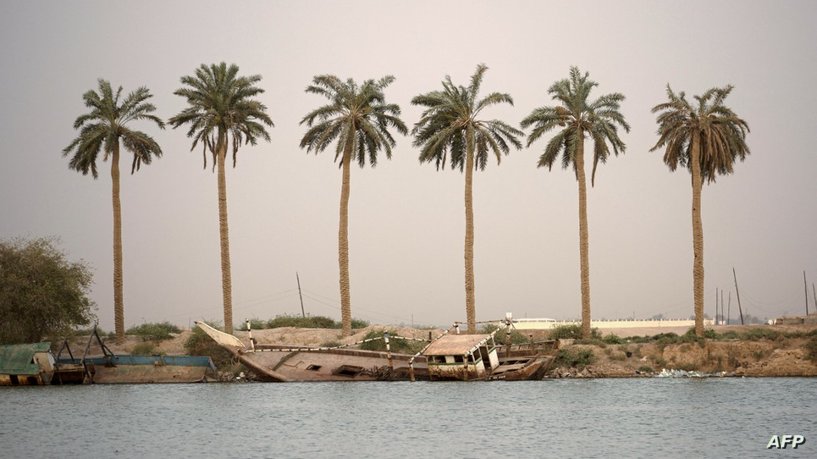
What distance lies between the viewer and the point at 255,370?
229 ft

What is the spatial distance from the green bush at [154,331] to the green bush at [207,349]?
14.5ft

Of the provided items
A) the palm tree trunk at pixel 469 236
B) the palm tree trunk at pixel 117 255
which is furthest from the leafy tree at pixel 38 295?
the palm tree trunk at pixel 469 236

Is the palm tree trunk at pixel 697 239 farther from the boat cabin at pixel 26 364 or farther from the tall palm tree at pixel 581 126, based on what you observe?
the boat cabin at pixel 26 364

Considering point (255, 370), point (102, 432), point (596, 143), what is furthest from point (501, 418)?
point (596, 143)

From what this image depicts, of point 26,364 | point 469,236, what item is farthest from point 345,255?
point 26,364

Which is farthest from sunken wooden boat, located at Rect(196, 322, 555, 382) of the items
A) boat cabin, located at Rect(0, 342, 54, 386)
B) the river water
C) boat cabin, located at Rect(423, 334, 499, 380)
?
boat cabin, located at Rect(0, 342, 54, 386)

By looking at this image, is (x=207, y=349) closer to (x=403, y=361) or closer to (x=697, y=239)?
(x=403, y=361)

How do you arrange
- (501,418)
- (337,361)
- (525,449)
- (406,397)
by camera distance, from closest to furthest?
(525,449) → (501,418) → (406,397) → (337,361)

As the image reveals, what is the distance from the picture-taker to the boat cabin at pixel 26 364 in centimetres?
6831

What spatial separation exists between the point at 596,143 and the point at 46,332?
41.7m

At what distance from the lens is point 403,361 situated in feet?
228

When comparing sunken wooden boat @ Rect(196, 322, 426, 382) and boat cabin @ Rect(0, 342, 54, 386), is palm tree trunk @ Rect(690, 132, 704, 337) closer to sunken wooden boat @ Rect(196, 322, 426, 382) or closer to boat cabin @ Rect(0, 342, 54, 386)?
sunken wooden boat @ Rect(196, 322, 426, 382)

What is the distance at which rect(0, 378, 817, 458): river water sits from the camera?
41.1m

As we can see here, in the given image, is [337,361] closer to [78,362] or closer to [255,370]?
[255,370]
